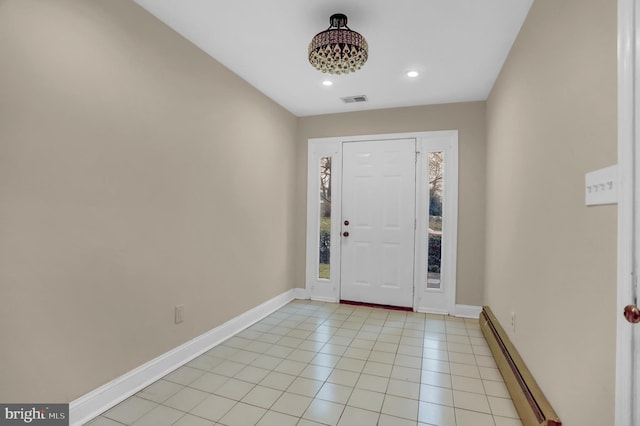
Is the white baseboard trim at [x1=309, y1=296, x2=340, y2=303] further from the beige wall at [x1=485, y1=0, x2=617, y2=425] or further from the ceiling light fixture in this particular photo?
the ceiling light fixture

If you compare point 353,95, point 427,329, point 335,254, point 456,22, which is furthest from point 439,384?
point 353,95

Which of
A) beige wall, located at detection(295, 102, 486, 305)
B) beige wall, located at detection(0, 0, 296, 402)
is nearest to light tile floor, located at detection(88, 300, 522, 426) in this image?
beige wall, located at detection(0, 0, 296, 402)

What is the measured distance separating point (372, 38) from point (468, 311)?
313cm

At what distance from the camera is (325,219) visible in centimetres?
432

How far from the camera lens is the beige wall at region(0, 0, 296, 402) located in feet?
4.90

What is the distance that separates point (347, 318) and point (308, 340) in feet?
2.55

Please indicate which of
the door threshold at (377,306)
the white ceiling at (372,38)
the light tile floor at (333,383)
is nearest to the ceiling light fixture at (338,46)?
the white ceiling at (372,38)

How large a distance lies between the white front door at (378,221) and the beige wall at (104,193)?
1713 millimetres

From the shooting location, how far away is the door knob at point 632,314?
90 centimetres

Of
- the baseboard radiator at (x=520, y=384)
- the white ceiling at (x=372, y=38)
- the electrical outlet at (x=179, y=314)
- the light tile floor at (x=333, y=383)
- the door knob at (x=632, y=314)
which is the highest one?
the white ceiling at (x=372, y=38)

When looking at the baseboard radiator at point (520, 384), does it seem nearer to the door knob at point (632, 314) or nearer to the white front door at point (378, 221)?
the door knob at point (632, 314)

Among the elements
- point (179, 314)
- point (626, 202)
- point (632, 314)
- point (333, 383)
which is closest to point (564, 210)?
point (626, 202)

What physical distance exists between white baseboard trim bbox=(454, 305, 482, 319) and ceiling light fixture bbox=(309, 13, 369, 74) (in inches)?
118

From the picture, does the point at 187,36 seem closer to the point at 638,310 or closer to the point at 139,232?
the point at 139,232
